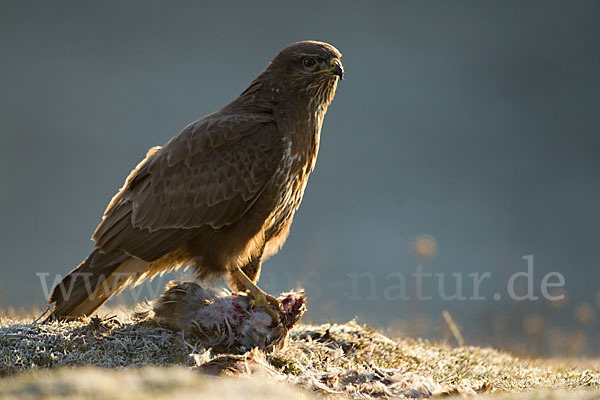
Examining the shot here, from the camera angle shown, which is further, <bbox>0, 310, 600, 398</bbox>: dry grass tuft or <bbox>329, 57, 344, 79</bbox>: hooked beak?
<bbox>329, 57, 344, 79</bbox>: hooked beak

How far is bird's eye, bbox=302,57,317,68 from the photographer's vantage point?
5551 millimetres

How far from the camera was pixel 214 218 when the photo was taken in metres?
5.14

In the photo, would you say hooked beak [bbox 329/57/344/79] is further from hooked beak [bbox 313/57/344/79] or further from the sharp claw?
the sharp claw

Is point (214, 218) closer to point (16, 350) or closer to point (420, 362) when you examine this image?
point (16, 350)

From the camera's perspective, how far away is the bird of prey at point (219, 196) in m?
5.07

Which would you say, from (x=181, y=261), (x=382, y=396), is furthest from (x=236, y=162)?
(x=382, y=396)

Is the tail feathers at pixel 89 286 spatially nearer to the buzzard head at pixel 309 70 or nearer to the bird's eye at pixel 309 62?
the buzzard head at pixel 309 70

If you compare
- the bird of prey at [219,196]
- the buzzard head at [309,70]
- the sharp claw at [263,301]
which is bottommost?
the sharp claw at [263,301]

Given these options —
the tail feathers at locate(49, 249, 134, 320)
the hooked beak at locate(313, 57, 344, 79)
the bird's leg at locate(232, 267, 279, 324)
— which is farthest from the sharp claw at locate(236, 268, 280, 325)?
the hooked beak at locate(313, 57, 344, 79)

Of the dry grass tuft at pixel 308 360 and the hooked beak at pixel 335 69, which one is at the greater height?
the hooked beak at pixel 335 69

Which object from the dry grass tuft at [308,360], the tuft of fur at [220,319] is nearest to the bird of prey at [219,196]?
the tuft of fur at [220,319]

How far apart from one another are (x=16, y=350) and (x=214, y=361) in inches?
60.2

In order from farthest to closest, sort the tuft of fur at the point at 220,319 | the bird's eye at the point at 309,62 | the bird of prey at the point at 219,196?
the bird's eye at the point at 309,62, the bird of prey at the point at 219,196, the tuft of fur at the point at 220,319

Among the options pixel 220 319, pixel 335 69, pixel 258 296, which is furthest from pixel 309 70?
pixel 220 319
